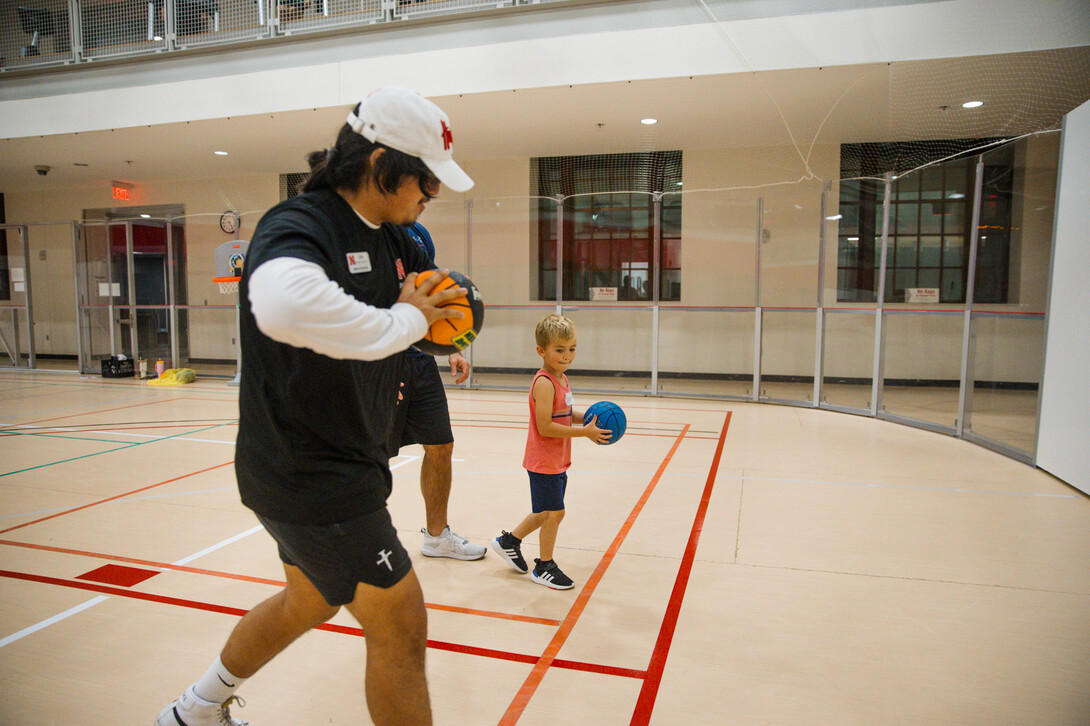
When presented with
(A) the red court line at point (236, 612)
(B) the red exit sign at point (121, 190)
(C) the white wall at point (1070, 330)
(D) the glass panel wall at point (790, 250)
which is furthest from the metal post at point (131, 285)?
(C) the white wall at point (1070, 330)

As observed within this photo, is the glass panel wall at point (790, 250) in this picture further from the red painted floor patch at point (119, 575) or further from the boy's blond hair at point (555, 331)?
the red painted floor patch at point (119, 575)

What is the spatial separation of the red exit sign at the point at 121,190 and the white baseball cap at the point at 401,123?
53.5ft

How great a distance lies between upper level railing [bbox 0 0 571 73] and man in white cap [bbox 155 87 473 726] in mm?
8033

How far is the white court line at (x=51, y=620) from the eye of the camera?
2670 mm

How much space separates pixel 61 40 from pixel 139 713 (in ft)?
38.3

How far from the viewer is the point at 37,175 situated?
13828 millimetres

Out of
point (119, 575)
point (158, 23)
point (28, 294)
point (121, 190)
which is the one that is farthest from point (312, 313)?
point (121, 190)

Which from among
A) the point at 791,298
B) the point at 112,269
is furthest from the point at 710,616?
the point at 112,269

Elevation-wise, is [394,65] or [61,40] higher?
[61,40]

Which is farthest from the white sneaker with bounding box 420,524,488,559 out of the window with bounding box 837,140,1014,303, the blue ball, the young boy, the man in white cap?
the window with bounding box 837,140,1014,303

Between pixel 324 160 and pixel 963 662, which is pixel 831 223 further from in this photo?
pixel 324 160

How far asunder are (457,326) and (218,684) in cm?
126

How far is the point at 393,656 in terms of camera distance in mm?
1538

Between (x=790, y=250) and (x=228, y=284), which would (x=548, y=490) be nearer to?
(x=790, y=250)
